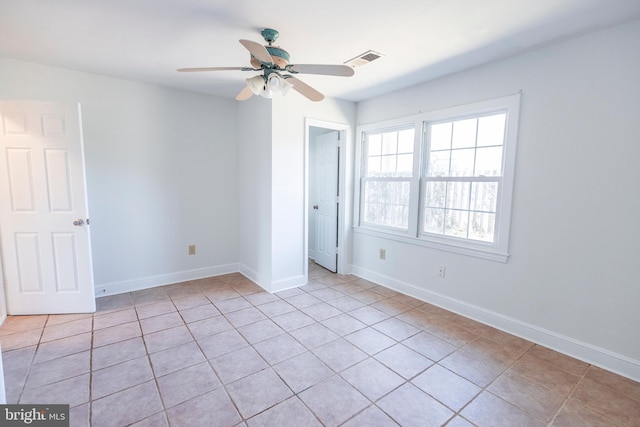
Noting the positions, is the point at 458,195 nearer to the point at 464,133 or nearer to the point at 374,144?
the point at 464,133

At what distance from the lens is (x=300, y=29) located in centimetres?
210

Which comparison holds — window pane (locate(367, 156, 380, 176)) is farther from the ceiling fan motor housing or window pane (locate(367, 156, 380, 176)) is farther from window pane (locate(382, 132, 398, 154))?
the ceiling fan motor housing

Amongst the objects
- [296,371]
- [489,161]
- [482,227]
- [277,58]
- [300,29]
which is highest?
[300,29]

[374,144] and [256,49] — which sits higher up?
[256,49]

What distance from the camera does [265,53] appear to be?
5.81 feet

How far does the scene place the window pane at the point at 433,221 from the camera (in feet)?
10.4

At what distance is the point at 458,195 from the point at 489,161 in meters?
0.43

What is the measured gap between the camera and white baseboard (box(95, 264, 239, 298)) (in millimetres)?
3354

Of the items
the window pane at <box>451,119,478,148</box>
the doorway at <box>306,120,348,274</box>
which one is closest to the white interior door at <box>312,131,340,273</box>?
the doorway at <box>306,120,348,274</box>

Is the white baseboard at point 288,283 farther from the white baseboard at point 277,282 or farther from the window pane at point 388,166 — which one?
the window pane at point 388,166

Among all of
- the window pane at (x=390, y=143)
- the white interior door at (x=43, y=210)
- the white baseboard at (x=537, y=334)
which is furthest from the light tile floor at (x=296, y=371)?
the window pane at (x=390, y=143)

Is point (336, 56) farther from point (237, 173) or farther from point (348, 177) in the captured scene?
point (237, 173)

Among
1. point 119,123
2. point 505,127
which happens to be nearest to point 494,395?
point 505,127

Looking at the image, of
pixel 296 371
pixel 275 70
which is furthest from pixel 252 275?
pixel 275 70
